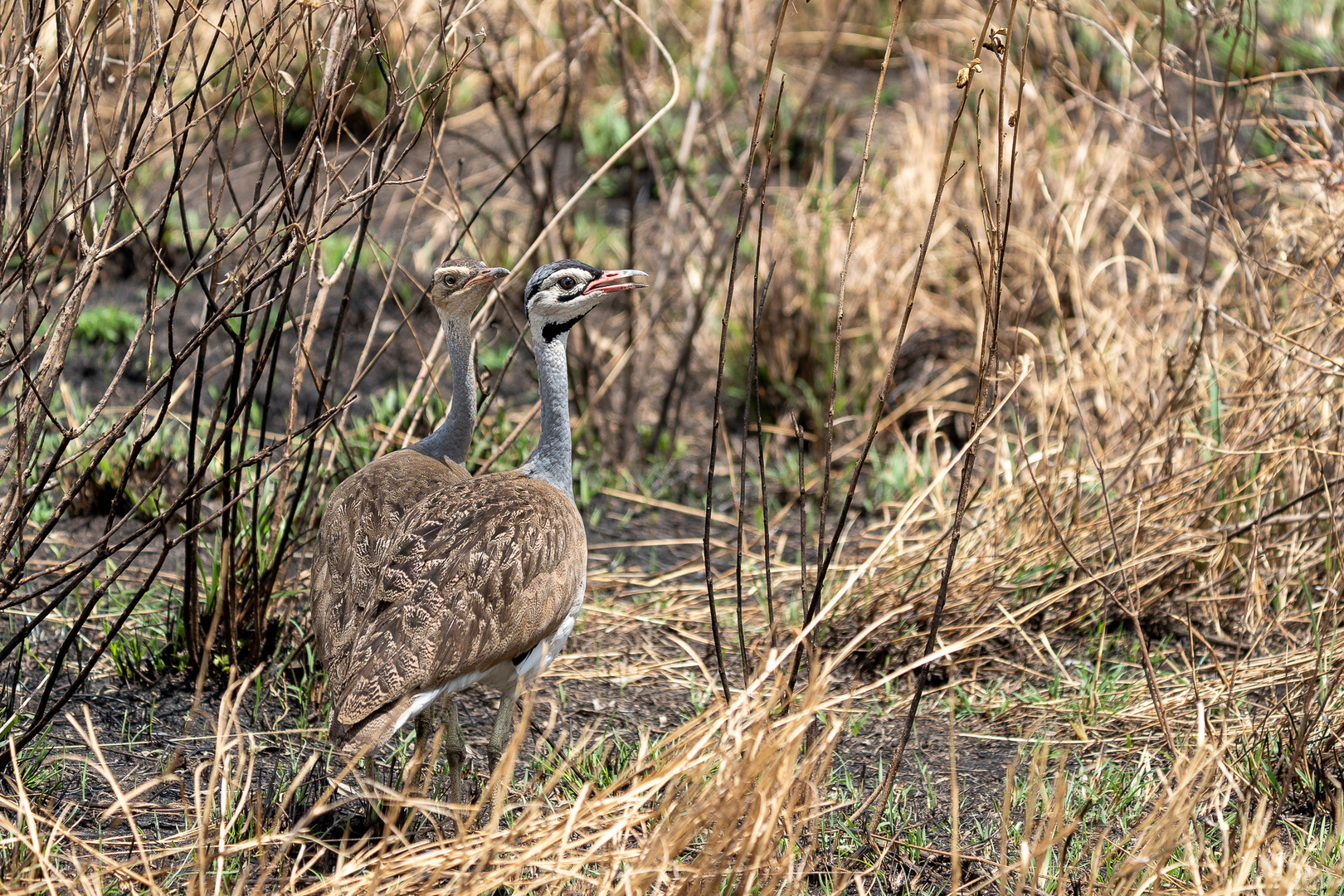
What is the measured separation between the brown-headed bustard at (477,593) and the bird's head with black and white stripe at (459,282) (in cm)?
14

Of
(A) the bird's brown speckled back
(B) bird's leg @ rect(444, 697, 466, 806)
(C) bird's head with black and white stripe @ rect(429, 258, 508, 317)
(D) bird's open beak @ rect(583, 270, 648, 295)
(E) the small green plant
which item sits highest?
(D) bird's open beak @ rect(583, 270, 648, 295)

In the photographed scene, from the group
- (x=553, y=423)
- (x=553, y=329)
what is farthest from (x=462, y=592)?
(x=553, y=329)

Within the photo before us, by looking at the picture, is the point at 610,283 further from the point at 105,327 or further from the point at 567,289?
the point at 105,327

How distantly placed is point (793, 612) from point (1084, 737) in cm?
109

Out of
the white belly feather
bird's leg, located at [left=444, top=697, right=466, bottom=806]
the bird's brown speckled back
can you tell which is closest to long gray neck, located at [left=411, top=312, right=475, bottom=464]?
the bird's brown speckled back

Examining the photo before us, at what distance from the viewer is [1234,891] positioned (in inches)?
93.5

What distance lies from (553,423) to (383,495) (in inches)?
21.5

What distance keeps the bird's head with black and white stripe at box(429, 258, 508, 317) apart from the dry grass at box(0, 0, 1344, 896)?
0.47 ft

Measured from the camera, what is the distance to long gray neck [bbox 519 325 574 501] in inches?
144

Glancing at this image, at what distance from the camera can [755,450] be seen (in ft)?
19.3

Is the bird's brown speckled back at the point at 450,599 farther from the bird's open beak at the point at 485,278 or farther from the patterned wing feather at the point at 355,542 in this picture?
the bird's open beak at the point at 485,278

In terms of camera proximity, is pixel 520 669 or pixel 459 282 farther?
pixel 459 282

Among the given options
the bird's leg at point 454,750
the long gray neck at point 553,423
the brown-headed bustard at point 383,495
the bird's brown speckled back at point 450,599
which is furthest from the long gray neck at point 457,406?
the bird's leg at point 454,750

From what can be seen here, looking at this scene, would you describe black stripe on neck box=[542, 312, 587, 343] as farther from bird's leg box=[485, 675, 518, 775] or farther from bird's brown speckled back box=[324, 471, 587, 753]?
bird's leg box=[485, 675, 518, 775]
